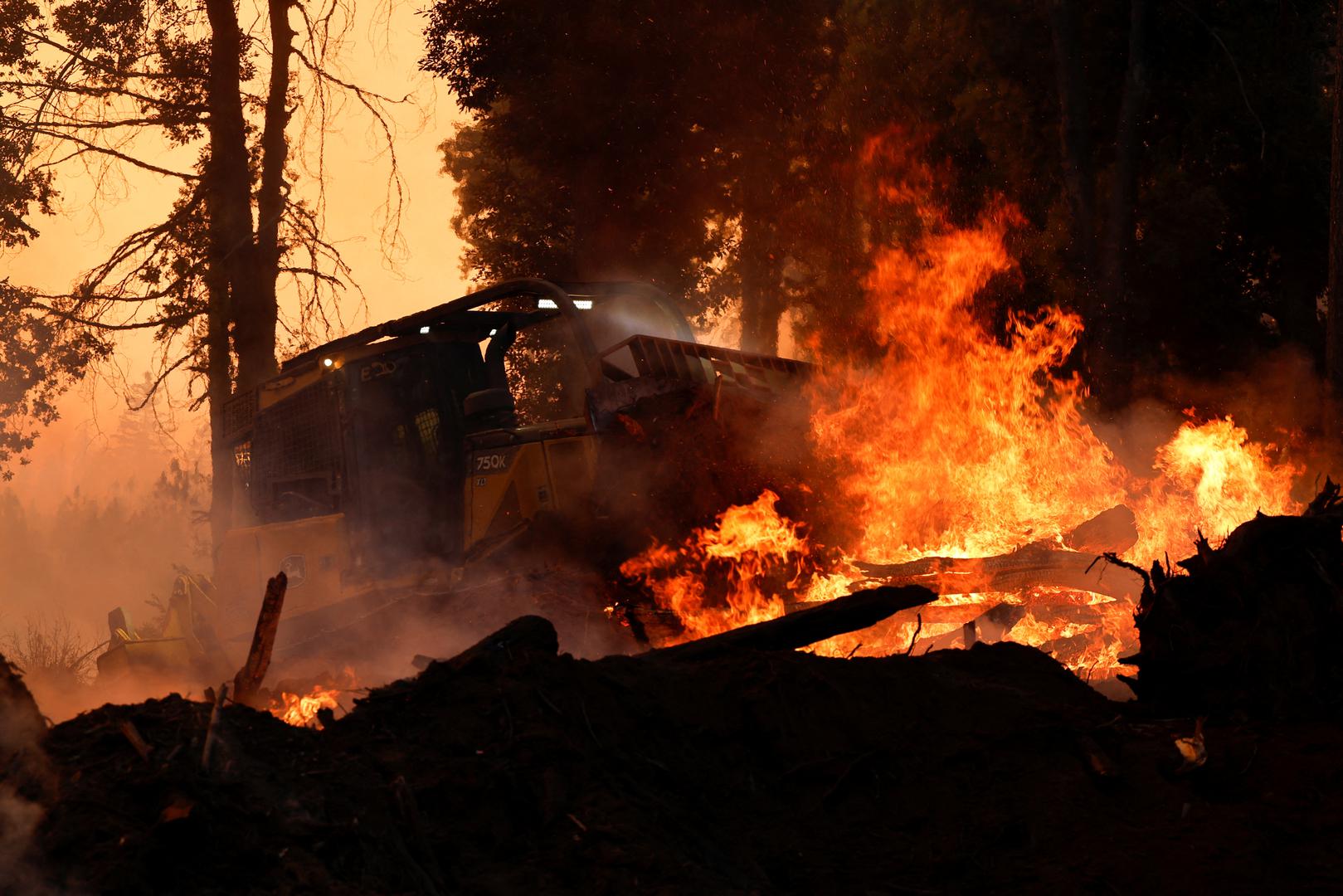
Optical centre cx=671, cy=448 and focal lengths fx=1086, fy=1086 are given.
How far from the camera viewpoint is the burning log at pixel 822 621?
5988mm

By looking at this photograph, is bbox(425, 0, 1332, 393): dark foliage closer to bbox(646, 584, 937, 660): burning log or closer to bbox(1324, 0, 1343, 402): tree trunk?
bbox(1324, 0, 1343, 402): tree trunk

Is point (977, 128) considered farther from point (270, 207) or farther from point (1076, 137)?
point (270, 207)

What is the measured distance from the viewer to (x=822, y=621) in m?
6.09

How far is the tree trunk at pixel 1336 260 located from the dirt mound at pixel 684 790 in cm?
884

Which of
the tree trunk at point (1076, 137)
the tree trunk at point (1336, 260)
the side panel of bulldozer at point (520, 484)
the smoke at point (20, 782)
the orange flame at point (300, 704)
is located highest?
the tree trunk at point (1076, 137)

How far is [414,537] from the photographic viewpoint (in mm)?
11117

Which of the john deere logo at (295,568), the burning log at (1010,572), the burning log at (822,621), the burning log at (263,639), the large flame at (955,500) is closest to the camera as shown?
the burning log at (263,639)

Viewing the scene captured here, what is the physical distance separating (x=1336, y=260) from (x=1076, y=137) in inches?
273

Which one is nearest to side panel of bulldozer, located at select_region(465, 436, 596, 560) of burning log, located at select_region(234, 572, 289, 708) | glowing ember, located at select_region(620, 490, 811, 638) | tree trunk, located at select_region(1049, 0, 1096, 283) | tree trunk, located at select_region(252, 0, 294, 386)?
glowing ember, located at select_region(620, 490, 811, 638)

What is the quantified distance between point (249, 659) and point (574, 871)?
2243 millimetres

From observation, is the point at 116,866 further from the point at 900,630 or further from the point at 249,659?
the point at 900,630

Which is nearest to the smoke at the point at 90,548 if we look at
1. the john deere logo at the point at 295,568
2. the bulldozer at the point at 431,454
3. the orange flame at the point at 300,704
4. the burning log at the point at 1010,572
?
the bulldozer at the point at 431,454

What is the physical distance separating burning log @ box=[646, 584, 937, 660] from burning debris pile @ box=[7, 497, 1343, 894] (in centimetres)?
2

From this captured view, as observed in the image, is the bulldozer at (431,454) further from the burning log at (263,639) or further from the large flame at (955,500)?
the burning log at (263,639)
